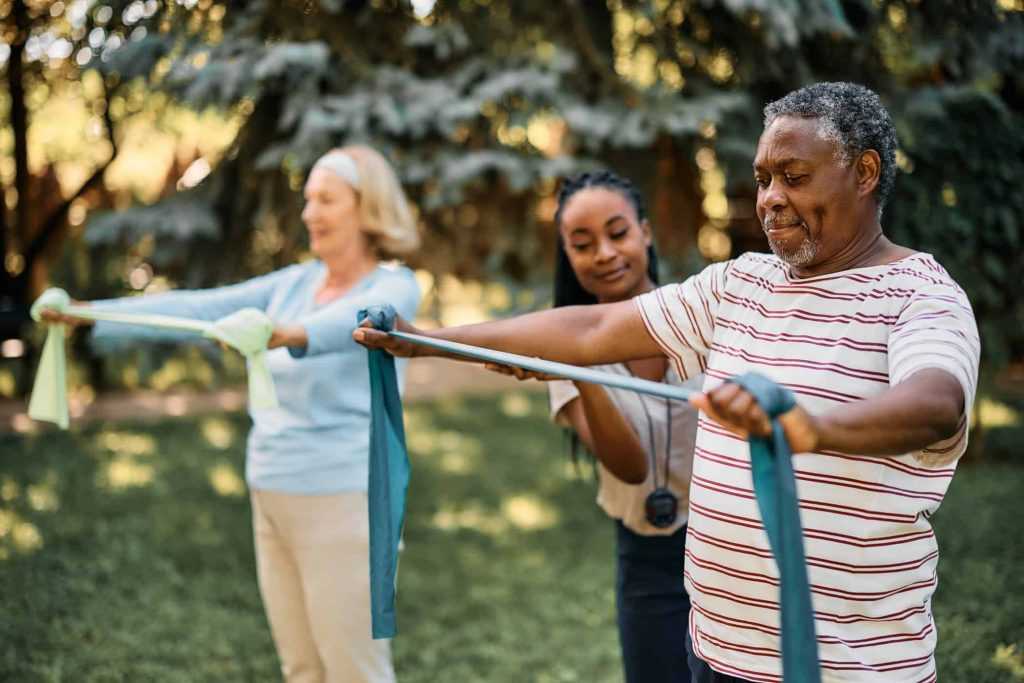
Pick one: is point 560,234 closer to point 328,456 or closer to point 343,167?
point 343,167

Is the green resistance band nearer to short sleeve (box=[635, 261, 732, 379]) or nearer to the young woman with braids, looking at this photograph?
the young woman with braids

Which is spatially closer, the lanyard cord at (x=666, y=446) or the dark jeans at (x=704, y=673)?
the dark jeans at (x=704, y=673)

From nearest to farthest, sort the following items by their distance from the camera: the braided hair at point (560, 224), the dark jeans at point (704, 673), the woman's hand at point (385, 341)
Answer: the dark jeans at point (704, 673), the woman's hand at point (385, 341), the braided hair at point (560, 224)

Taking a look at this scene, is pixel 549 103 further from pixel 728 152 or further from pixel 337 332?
pixel 337 332

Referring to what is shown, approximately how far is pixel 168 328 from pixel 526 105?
252 cm

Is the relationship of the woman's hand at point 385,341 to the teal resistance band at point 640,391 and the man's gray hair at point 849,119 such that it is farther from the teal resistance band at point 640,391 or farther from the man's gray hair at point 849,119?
the man's gray hair at point 849,119

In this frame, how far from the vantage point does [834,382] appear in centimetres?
170

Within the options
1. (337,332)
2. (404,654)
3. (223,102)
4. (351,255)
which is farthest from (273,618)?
(223,102)

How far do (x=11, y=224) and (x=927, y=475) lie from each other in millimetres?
7677

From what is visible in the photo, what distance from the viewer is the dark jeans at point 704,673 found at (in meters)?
1.89

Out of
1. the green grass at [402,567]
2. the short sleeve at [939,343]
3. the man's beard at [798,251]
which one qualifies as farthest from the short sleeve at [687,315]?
the green grass at [402,567]

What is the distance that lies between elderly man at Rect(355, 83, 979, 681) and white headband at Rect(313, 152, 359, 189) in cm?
175

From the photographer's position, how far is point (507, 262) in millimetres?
5551

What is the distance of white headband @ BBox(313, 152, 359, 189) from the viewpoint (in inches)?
130
